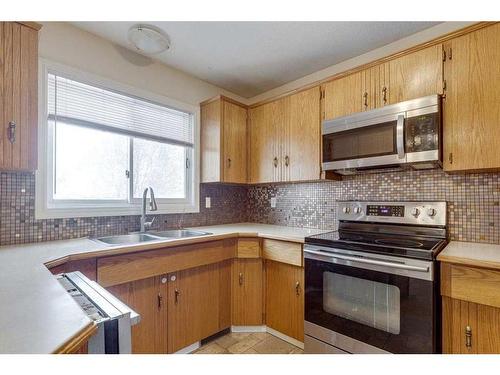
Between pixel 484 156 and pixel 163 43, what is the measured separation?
2.15 meters

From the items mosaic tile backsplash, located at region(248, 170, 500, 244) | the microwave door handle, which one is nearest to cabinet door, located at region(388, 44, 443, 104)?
the microwave door handle

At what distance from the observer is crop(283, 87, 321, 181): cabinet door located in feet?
7.10

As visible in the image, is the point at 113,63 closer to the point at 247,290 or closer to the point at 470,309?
the point at 247,290

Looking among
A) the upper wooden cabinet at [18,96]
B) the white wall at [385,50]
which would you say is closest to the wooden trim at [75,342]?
the upper wooden cabinet at [18,96]

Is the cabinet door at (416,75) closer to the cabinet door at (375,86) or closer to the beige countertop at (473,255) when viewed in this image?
the cabinet door at (375,86)

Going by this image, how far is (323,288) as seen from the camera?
1.72 m

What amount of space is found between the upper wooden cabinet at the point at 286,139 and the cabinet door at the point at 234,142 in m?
0.08

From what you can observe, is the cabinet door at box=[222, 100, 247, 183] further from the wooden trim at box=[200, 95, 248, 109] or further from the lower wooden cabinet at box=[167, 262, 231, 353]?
the lower wooden cabinet at box=[167, 262, 231, 353]

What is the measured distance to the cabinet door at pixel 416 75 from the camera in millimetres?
1595

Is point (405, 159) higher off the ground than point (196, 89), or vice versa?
point (196, 89)

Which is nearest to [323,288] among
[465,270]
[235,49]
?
[465,270]

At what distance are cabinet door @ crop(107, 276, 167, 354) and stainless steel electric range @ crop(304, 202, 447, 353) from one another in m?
0.97

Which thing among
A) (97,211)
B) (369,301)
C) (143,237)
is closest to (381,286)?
(369,301)

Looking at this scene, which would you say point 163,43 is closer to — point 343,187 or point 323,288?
point 343,187
